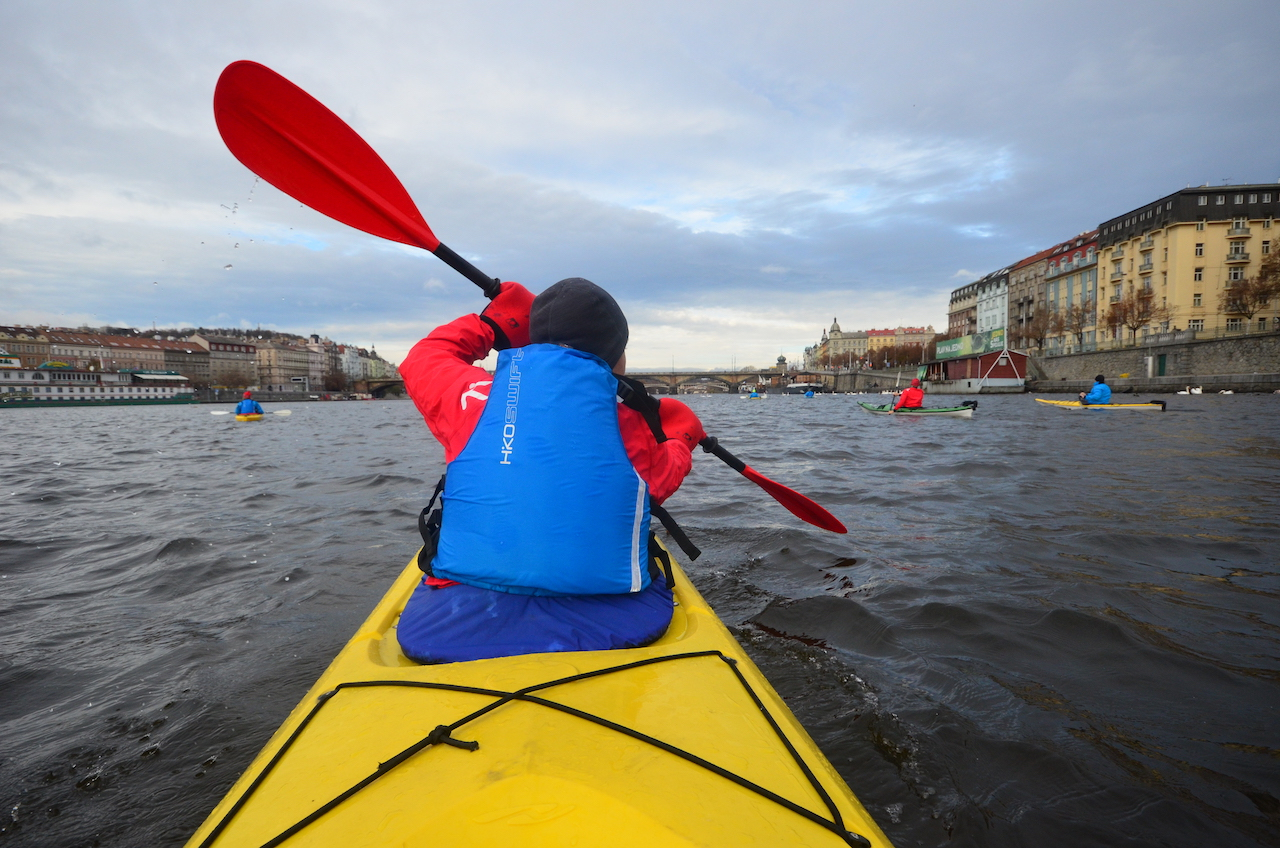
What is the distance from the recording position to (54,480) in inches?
394

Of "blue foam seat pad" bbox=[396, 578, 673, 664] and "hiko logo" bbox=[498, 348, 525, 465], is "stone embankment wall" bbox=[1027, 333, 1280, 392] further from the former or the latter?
"hiko logo" bbox=[498, 348, 525, 465]

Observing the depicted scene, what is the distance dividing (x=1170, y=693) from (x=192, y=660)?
16.2 feet

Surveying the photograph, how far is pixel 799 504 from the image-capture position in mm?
4254

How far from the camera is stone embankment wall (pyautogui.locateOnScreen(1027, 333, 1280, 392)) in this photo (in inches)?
1355

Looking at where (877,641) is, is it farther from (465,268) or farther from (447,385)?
(465,268)

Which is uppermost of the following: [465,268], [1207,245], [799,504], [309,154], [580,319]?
[1207,245]

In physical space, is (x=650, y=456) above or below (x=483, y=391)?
below

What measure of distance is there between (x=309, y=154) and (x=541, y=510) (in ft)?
10.0

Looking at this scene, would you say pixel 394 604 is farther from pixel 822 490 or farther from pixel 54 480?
pixel 54 480

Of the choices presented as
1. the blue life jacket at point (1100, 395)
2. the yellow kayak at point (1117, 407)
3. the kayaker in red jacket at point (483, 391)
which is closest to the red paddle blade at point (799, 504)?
the kayaker in red jacket at point (483, 391)

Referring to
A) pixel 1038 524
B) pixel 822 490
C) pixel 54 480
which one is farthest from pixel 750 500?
pixel 54 480

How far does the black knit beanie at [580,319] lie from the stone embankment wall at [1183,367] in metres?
46.3

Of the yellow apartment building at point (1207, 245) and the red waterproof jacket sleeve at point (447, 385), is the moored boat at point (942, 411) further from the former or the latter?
the yellow apartment building at point (1207, 245)

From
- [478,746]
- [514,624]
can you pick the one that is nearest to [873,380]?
[514,624]
